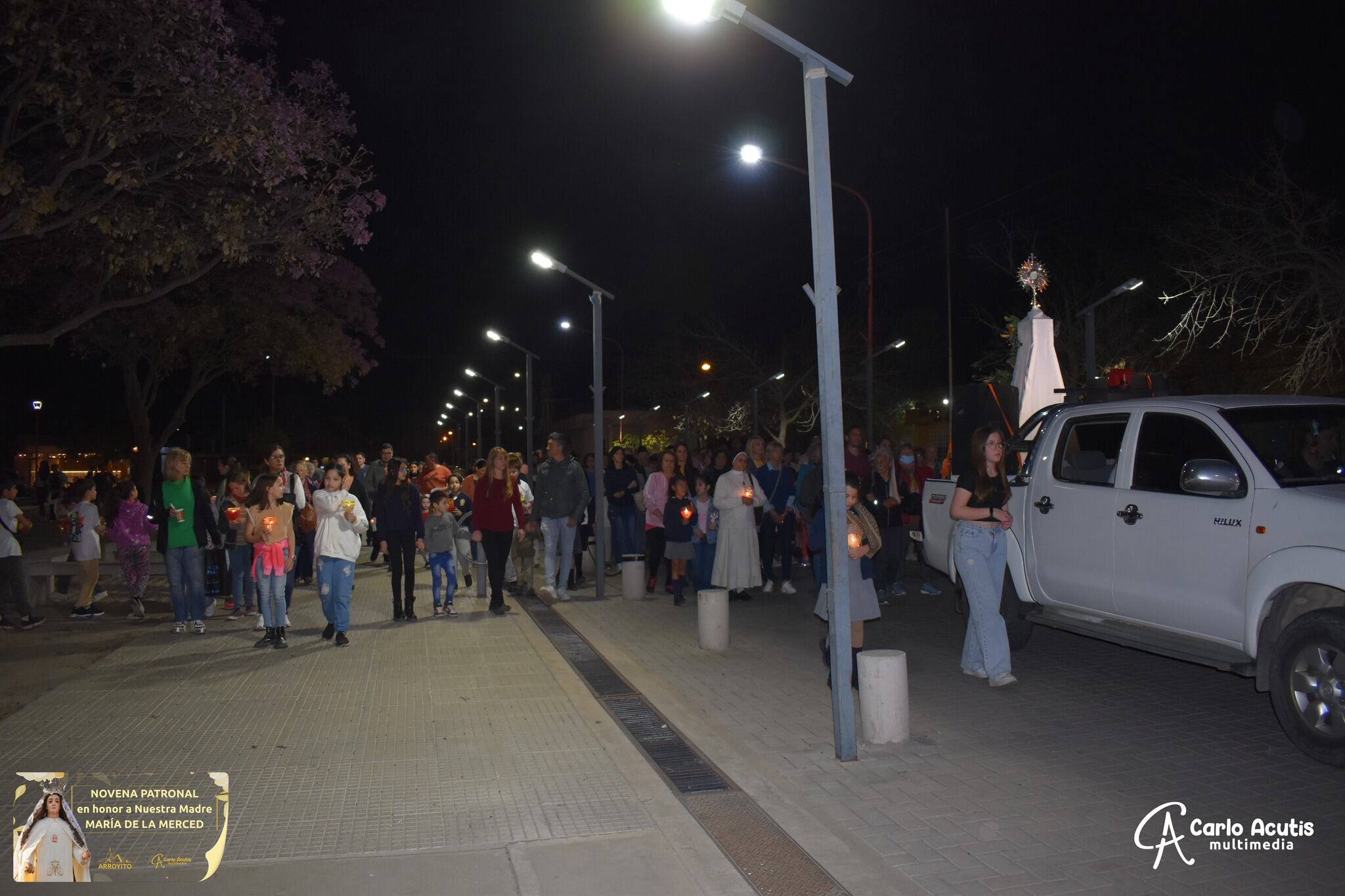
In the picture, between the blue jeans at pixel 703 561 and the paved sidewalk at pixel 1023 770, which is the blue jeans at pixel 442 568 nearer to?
the blue jeans at pixel 703 561

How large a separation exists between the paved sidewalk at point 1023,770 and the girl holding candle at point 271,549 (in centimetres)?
360

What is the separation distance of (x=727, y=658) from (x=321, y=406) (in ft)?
284

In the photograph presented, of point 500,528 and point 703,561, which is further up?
point 500,528

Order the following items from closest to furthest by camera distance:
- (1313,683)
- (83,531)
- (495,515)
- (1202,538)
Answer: (1313,683)
(1202,538)
(83,531)
(495,515)

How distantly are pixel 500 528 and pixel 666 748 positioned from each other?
624cm

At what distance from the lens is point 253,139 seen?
38.1 feet

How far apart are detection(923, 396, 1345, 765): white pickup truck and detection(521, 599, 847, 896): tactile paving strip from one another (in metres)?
3.15

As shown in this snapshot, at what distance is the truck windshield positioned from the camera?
20.8 ft

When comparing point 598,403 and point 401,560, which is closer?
point 401,560

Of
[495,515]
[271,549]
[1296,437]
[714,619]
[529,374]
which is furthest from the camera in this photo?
[529,374]

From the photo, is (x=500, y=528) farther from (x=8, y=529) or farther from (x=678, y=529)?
(x=8, y=529)

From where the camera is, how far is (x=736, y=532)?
12.0m

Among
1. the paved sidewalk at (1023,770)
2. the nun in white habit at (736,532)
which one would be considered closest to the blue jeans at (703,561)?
the nun in white habit at (736,532)

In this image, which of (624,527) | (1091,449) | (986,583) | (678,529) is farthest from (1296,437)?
(624,527)
